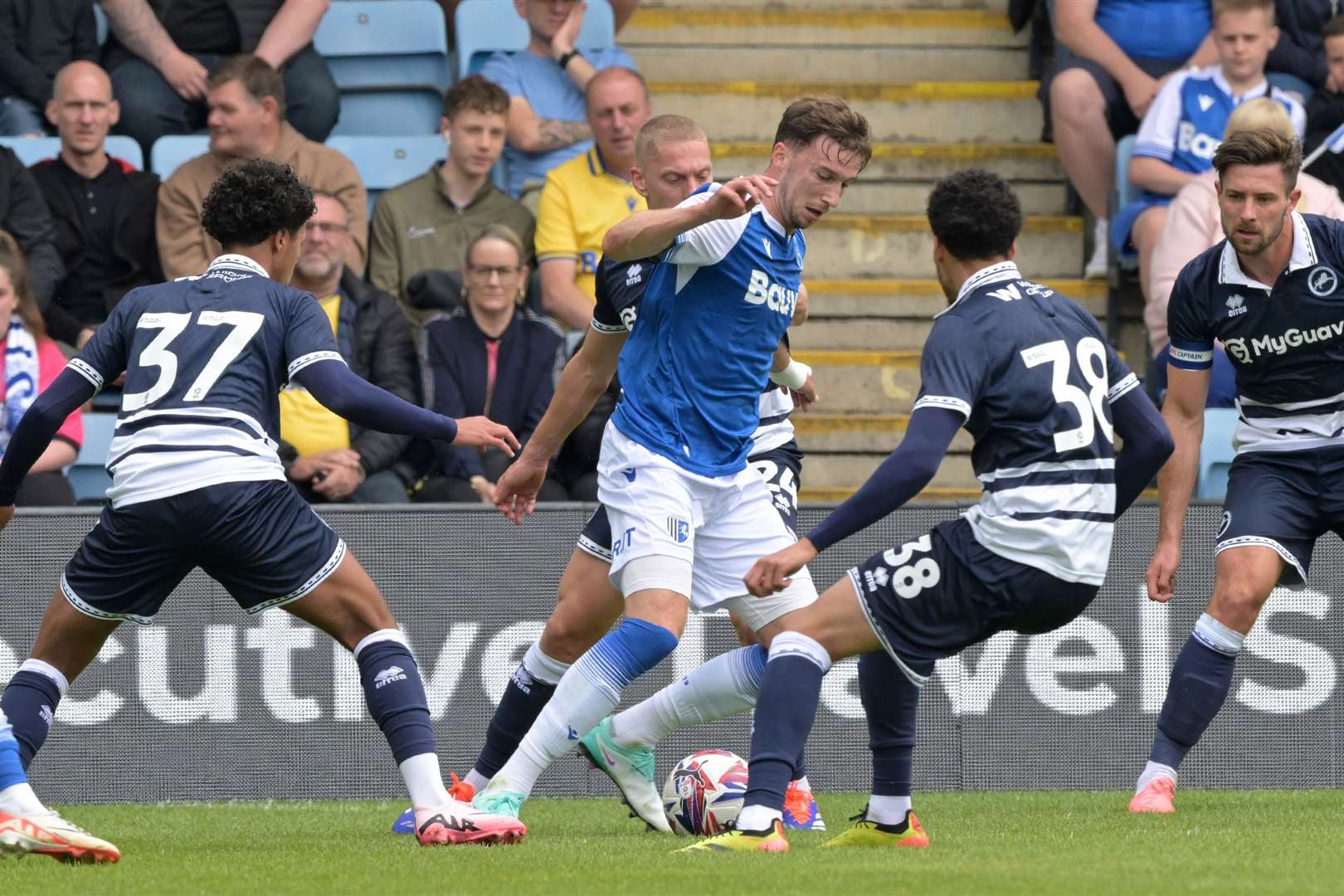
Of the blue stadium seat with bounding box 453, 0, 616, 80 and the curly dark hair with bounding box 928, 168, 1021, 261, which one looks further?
the blue stadium seat with bounding box 453, 0, 616, 80

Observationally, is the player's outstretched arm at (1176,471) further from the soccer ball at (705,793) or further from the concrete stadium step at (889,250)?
the concrete stadium step at (889,250)

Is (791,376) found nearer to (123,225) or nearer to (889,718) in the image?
(889,718)

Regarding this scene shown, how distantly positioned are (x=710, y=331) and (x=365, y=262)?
15.2 ft

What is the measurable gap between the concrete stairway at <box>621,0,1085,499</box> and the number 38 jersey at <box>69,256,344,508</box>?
4.97 meters

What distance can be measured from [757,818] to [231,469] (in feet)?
5.80

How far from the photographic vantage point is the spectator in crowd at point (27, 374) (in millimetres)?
8648

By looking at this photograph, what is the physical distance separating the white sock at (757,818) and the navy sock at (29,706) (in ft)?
6.99

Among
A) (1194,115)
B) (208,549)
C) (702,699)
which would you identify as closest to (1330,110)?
(1194,115)

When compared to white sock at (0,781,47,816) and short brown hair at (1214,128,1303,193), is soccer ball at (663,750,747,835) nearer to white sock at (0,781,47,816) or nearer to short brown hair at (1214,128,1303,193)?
white sock at (0,781,47,816)

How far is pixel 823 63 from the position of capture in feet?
40.7

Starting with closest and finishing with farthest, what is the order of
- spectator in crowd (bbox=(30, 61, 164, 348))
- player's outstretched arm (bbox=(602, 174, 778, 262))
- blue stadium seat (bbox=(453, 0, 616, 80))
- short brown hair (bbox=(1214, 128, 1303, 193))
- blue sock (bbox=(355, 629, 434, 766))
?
player's outstretched arm (bbox=(602, 174, 778, 262)) < blue sock (bbox=(355, 629, 434, 766)) < short brown hair (bbox=(1214, 128, 1303, 193)) < spectator in crowd (bbox=(30, 61, 164, 348)) < blue stadium seat (bbox=(453, 0, 616, 80))

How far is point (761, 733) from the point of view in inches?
209

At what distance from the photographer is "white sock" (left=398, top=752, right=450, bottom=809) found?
5680 millimetres

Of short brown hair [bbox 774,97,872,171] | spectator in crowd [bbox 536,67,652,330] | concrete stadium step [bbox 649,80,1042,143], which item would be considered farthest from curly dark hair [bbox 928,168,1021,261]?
concrete stadium step [bbox 649,80,1042,143]
